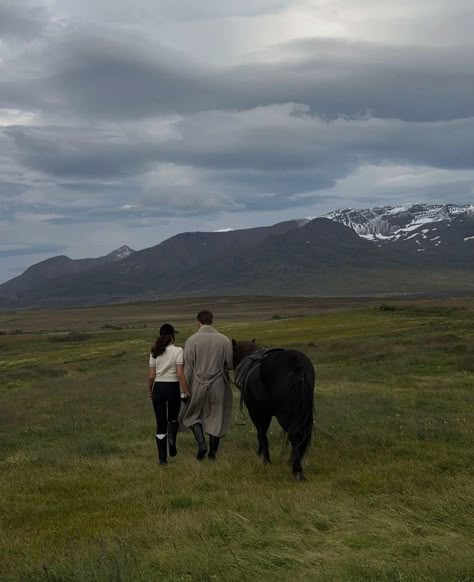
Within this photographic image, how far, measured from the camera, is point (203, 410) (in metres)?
12.3

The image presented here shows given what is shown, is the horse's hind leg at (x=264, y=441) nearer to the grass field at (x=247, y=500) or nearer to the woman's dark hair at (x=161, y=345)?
the grass field at (x=247, y=500)

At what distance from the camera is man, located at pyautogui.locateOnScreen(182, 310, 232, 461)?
1220 centimetres

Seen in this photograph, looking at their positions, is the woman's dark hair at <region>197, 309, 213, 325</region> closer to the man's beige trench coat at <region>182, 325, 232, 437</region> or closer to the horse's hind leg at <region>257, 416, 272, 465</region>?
the man's beige trench coat at <region>182, 325, 232, 437</region>

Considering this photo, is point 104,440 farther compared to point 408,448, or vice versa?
point 104,440

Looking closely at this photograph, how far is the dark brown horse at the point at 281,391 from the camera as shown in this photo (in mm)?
10664

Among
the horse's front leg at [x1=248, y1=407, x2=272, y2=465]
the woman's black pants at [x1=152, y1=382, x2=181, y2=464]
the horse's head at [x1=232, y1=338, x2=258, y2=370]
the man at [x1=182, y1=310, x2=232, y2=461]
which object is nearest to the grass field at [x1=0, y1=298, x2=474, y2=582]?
the horse's front leg at [x1=248, y1=407, x2=272, y2=465]

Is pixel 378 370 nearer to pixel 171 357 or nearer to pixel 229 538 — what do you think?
pixel 171 357

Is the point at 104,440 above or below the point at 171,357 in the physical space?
below

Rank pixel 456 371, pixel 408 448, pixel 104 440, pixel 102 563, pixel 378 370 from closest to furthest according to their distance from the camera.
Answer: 1. pixel 102 563
2. pixel 408 448
3. pixel 104 440
4. pixel 456 371
5. pixel 378 370

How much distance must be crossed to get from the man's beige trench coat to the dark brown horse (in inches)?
15.5

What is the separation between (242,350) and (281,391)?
6.34ft

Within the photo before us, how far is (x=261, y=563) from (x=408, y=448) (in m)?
6.61

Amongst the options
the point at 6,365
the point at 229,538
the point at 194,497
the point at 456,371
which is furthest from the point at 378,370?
the point at 6,365

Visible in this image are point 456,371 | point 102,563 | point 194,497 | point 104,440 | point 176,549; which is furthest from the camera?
point 456,371
